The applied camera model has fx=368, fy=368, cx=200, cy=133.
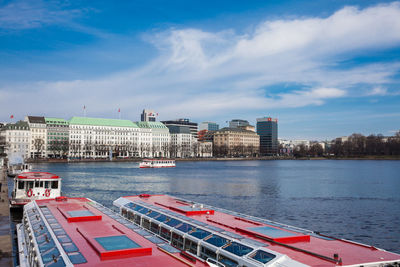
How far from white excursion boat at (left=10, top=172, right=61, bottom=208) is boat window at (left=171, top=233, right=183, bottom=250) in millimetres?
22615

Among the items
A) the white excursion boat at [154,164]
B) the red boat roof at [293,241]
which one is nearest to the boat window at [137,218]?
the red boat roof at [293,241]

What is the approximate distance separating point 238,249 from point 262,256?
4.47ft

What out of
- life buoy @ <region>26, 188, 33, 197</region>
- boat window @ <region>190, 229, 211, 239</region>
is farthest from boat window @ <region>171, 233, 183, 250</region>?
life buoy @ <region>26, 188, 33, 197</region>

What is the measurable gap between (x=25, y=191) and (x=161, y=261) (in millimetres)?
28818

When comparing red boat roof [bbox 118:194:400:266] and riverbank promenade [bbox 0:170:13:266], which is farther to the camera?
riverbank promenade [bbox 0:170:13:266]

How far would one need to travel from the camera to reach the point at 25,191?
1404 inches

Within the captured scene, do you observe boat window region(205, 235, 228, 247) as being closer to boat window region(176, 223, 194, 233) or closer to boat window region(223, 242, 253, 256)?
boat window region(223, 242, 253, 256)

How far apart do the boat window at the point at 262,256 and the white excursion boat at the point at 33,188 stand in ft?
93.8

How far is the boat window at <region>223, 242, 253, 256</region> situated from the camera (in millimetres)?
13508

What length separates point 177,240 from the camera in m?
17.6

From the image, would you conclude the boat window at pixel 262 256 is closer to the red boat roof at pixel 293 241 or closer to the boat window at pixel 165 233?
the red boat roof at pixel 293 241

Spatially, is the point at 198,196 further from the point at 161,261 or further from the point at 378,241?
the point at 161,261

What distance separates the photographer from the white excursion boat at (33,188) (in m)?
35.1

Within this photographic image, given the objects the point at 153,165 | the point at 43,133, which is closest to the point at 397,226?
the point at 153,165
